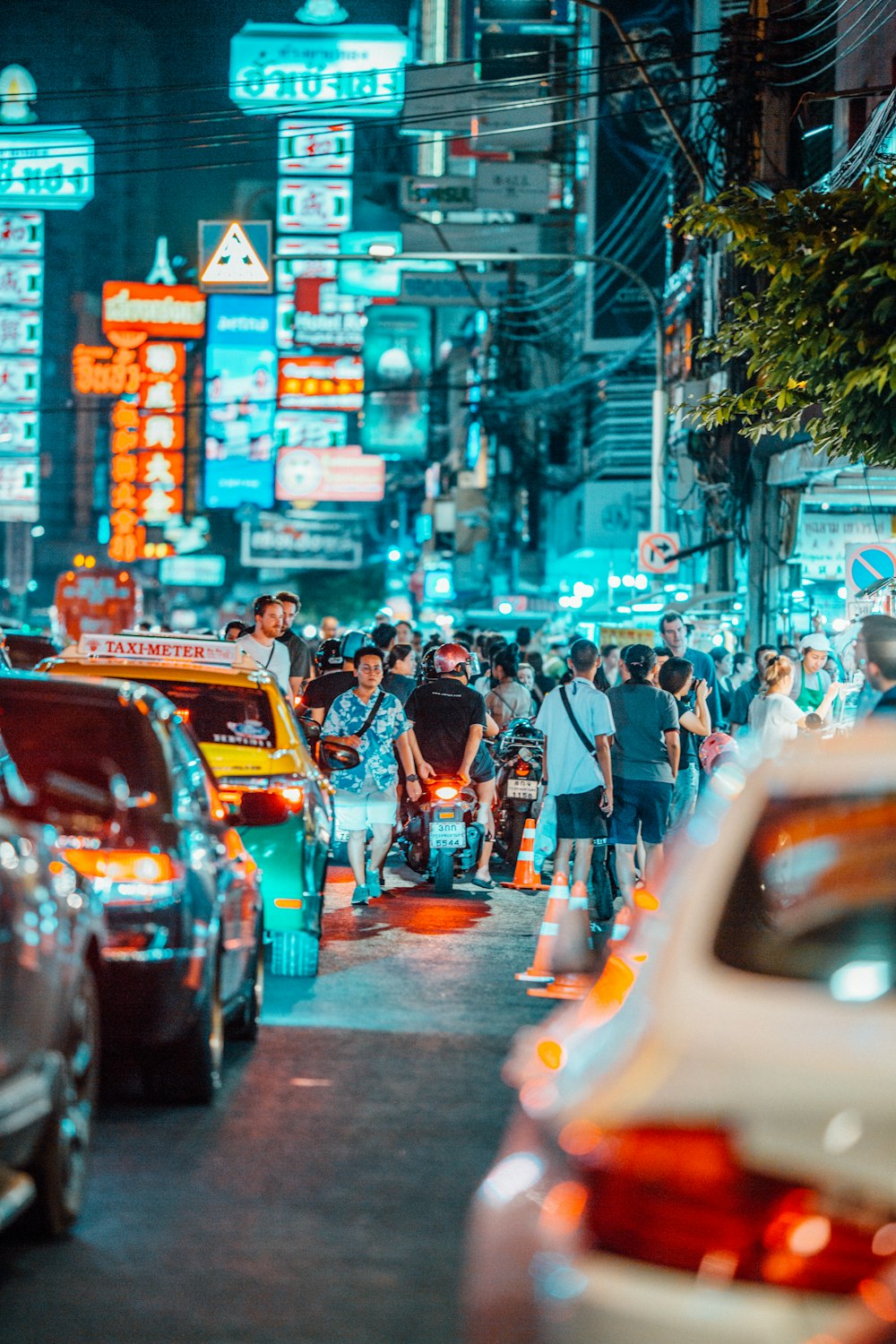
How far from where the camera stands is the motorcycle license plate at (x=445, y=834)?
14.5 meters

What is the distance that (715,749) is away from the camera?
47.0 feet

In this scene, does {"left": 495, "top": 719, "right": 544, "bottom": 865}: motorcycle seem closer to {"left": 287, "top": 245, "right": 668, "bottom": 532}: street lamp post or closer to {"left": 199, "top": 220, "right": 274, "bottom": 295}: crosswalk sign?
{"left": 287, "top": 245, "right": 668, "bottom": 532}: street lamp post

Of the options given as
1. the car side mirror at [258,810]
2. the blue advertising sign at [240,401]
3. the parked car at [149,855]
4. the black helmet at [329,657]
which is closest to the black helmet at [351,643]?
the black helmet at [329,657]

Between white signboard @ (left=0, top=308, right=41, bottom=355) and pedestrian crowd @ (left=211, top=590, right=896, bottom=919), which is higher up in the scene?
white signboard @ (left=0, top=308, right=41, bottom=355)

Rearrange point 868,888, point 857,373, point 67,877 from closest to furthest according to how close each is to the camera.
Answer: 1. point 868,888
2. point 67,877
3. point 857,373

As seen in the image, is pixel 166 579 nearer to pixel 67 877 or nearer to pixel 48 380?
pixel 48 380

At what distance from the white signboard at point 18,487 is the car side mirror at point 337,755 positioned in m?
44.7

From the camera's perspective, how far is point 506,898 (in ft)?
47.5

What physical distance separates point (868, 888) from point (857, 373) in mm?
8140

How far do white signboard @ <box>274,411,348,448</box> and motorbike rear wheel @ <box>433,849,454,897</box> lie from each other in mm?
36571

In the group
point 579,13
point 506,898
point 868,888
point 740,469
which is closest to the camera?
point 868,888

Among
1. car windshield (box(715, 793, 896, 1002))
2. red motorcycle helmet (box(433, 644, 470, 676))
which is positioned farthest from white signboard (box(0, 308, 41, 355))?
car windshield (box(715, 793, 896, 1002))

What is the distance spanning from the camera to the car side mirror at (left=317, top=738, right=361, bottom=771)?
12.1 m

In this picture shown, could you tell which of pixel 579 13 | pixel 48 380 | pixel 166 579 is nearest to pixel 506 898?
pixel 579 13
